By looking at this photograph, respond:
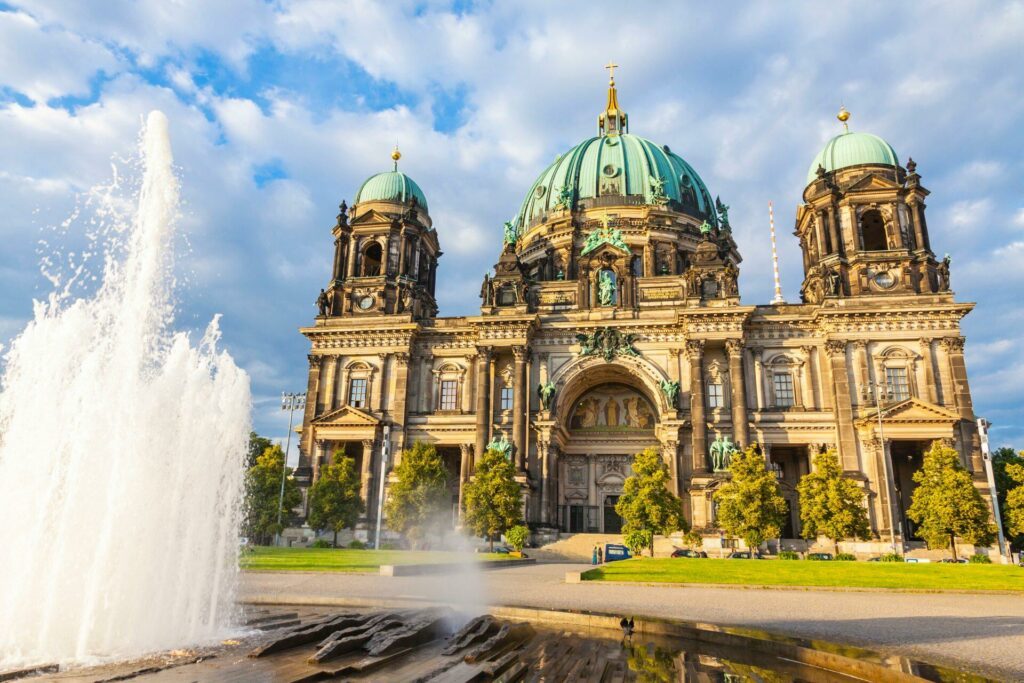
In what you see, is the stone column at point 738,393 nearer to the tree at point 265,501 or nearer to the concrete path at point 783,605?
the concrete path at point 783,605

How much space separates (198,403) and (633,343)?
127 feet

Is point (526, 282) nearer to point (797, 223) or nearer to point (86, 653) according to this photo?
point (797, 223)

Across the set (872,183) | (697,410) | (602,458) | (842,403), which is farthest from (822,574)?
(872,183)

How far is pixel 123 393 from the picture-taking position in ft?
41.1

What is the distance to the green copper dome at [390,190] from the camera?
57281 mm

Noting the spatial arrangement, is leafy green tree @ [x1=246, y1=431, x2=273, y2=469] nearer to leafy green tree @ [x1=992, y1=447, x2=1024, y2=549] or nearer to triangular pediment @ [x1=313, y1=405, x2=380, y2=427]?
triangular pediment @ [x1=313, y1=405, x2=380, y2=427]

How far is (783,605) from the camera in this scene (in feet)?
56.5

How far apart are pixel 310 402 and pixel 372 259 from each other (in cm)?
1390

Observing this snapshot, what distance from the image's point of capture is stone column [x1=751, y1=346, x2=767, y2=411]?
46781mm

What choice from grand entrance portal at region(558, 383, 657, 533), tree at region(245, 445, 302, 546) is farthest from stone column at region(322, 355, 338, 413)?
grand entrance portal at region(558, 383, 657, 533)

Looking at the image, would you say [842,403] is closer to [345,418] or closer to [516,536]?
[516,536]

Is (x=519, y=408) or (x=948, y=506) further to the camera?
(x=519, y=408)

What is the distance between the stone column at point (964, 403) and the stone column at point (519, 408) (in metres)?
27.9

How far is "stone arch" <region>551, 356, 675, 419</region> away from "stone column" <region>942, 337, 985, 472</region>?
704 inches
